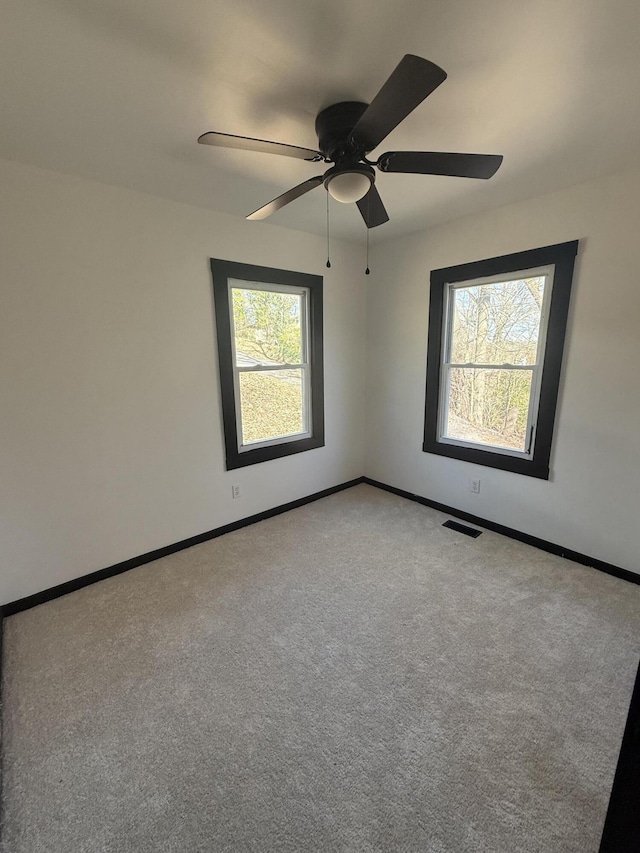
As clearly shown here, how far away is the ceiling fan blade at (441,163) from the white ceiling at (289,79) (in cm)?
26

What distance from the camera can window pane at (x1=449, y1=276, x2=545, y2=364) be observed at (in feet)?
8.70

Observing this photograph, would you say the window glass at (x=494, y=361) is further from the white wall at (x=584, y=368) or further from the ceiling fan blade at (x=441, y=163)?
the ceiling fan blade at (x=441, y=163)

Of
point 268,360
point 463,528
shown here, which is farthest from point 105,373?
point 463,528

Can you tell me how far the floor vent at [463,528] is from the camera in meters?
2.96

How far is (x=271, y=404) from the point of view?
3.25 metres

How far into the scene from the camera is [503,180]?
2.19 meters

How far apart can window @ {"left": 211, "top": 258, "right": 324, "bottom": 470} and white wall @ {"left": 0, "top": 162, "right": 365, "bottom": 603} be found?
106mm

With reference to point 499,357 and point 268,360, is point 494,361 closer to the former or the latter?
point 499,357

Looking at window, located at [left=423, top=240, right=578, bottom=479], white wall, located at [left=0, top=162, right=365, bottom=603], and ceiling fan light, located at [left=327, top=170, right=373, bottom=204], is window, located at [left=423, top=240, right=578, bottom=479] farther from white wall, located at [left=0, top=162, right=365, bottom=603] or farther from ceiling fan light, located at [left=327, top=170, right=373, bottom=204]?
ceiling fan light, located at [left=327, top=170, right=373, bottom=204]

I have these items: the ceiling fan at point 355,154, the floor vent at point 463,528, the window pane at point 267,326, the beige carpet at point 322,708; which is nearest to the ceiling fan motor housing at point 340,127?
the ceiling fan at point 355,154

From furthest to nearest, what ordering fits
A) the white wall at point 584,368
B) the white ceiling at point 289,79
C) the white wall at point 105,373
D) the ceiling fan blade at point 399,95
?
the white wall at point 584,368 → the white wall at point 105,373 → the white ceiling at point 289,79 → the ceiling fan blade at point 399,95

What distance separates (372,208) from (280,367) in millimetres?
1561

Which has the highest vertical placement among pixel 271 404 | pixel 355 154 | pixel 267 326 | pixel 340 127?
pixel 340 127

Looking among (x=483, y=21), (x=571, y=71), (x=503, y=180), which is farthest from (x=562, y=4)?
(x=503, y=180)
